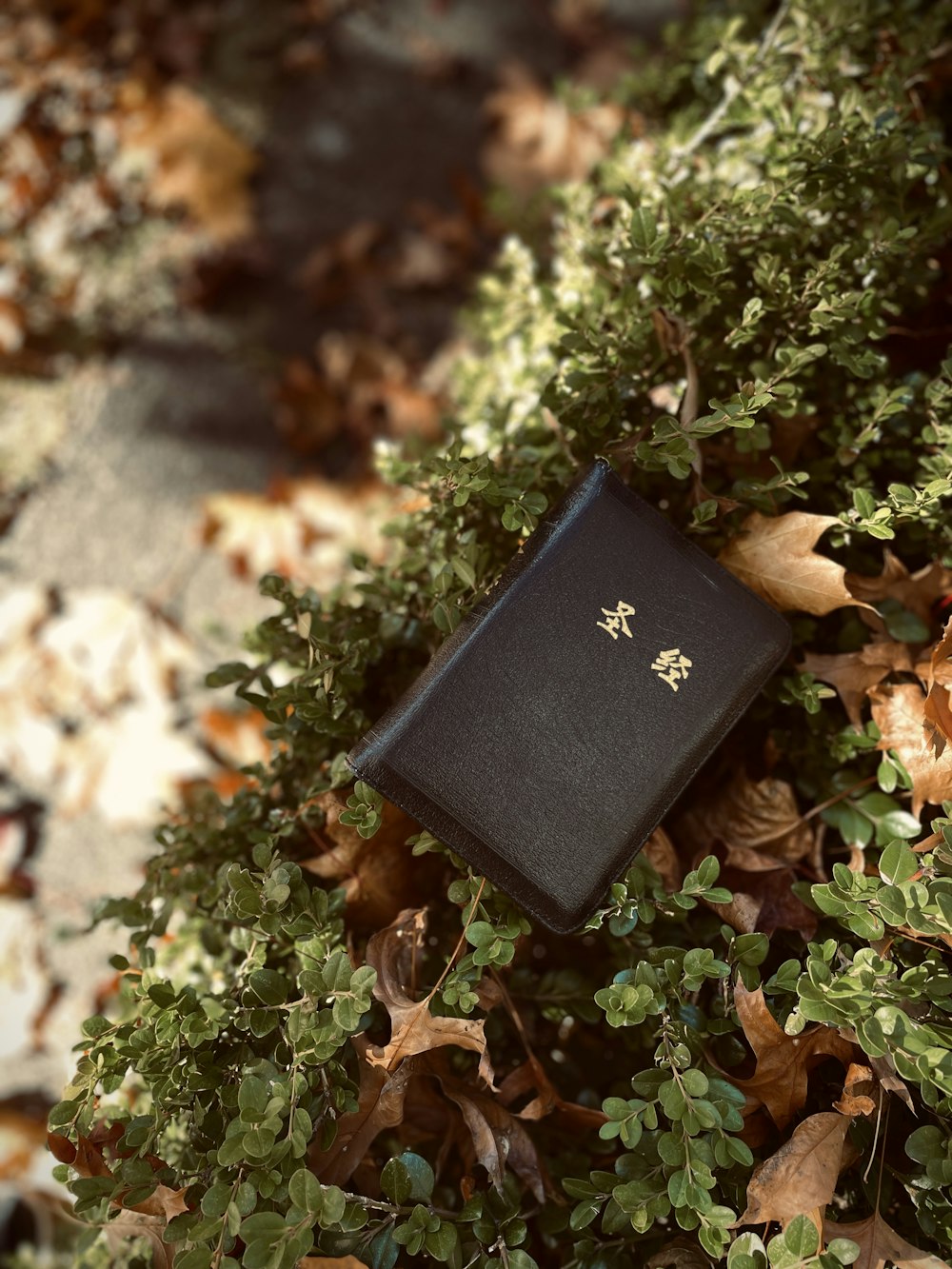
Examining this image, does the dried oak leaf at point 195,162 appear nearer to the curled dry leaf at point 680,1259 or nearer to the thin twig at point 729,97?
the thin twig at point 729,97

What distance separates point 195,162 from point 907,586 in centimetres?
192

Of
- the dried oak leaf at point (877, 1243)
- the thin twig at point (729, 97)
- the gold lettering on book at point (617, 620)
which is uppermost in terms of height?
the thin twig at point (729, 97)

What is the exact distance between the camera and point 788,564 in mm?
1014

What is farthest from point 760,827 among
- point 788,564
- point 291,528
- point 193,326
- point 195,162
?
point 195,162

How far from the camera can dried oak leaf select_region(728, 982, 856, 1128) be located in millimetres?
876

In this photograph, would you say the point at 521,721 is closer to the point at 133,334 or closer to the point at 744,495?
the point at 744,495

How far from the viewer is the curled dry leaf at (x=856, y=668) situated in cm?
105

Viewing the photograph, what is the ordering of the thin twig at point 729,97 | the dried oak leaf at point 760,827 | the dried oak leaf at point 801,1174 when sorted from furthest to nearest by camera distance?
the thin twig at point 729,97 < the dried oak leaf at point 760,827 < the dried oak leaf at point 801,1174

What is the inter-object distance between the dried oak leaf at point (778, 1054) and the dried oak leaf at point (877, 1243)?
0.32ft

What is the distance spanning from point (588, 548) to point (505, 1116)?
60 cm

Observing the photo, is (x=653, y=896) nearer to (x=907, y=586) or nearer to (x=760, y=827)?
(x=760, y=827)

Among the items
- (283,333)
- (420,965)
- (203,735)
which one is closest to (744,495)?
(420,965)

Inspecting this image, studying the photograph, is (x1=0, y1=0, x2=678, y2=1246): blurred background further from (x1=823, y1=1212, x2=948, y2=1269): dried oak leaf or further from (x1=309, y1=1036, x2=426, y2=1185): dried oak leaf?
(x1=823, y1=1212, x2=948, y2=1269): dried oak leaf

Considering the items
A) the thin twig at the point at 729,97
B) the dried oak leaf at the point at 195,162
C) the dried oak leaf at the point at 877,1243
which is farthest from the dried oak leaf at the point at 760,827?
the dried oak leaf at the point at 195,162
